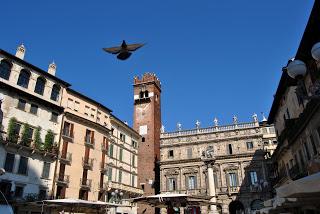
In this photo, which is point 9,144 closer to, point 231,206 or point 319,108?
point 319,108

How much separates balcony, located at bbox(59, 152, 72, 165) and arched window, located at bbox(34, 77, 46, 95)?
6.84m

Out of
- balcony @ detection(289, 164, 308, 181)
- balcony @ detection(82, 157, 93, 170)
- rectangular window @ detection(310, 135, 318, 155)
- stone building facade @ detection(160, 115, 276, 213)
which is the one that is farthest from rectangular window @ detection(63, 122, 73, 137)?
rectangular window @ detection(310, 135, 318, 155)

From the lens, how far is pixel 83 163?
33.2 metres

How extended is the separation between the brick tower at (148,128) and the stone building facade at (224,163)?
73.5 inches

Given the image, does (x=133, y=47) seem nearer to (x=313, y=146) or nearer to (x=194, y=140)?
(x=313, y=146)

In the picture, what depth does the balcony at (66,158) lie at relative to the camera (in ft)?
101

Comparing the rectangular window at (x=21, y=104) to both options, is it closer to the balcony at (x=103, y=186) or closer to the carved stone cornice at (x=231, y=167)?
the balcony at (x=103, y=186)

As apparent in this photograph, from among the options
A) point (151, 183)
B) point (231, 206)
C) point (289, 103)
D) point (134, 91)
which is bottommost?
point (231, 206)

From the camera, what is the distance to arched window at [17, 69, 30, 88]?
94.1ft

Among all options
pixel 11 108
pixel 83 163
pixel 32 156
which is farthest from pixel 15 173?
pixel 83 163

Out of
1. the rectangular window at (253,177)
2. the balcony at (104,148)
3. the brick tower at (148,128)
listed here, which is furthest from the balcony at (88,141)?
the rectangular window at (253,177)

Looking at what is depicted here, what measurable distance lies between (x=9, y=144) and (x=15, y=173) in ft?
8.58

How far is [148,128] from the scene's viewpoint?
5231cm

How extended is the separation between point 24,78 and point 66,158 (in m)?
9.12
